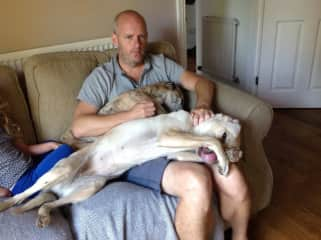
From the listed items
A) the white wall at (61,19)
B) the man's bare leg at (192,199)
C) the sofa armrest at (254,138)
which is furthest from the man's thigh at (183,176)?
the white wall at (61,19)

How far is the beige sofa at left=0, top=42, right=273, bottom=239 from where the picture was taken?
5.41 ft

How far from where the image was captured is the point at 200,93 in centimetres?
180

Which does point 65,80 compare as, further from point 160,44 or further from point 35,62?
point 160,44

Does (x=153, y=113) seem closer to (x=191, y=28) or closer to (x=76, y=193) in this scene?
(x=76, y=193)

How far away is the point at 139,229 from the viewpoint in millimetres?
1354

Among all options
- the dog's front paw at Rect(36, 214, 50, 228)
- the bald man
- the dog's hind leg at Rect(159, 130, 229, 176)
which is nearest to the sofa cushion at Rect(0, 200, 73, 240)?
the dog's front paw at Rect(36, 214, 50, 228)

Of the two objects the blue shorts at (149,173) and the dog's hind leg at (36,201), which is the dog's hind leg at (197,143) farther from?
the dog's hind leg at (36,201)

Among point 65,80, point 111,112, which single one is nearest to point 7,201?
point 111,112

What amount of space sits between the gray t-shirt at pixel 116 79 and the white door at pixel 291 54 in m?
1.62

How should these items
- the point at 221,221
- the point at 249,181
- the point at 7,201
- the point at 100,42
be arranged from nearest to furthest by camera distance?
the point at 7,201 → the point at 221,221 → the point at 249,181 → the point at 100,42

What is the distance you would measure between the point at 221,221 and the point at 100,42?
1.44 meters

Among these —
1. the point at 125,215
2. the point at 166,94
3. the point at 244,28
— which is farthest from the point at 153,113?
the point at 244,28

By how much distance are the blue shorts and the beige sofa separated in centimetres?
44

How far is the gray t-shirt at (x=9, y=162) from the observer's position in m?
1.45
